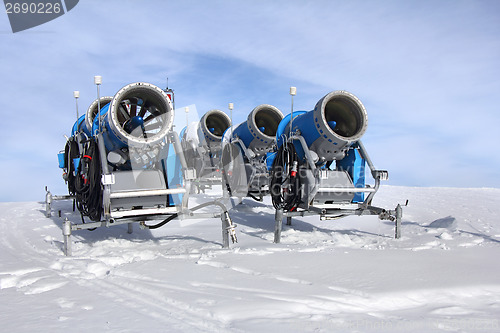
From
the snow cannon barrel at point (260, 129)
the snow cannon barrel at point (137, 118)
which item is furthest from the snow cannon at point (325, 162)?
the snow cannon barrel at point (260, 129)

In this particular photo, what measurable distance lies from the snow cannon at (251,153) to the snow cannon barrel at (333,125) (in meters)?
3.51

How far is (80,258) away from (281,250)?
3.08 meters

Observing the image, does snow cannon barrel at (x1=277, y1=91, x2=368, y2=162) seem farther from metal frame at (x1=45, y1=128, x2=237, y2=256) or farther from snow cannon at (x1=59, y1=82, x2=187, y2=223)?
snow cannon at (x1=59, y1=82, x2=187, y2=223)

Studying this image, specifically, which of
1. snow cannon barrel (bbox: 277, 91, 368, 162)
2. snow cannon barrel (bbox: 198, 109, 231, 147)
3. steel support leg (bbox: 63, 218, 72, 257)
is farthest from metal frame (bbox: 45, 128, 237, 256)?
snow cannon barrel (bbox: 198, 109, 231, 147)

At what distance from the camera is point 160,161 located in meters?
7.15

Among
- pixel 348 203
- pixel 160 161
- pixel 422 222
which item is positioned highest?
pixel 160 161

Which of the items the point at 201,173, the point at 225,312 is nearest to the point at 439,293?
the point at 225,312

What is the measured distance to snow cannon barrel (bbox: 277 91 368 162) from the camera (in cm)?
745

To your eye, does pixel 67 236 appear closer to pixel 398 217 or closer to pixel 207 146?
pixel 398 217

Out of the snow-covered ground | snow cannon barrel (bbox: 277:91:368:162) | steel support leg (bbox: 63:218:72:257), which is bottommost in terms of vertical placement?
the snow-covered ground

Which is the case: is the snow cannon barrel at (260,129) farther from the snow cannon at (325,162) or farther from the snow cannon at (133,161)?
the snow cannon at (133,161)

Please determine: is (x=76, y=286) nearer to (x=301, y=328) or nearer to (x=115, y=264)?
(x=115, y=264)

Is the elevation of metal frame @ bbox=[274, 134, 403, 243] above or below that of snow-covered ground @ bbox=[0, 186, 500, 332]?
above

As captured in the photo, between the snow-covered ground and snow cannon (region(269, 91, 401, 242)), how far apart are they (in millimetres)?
676
